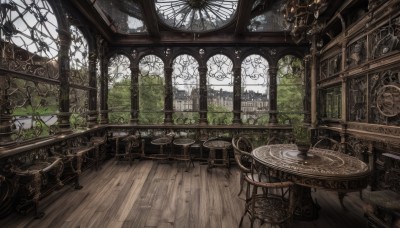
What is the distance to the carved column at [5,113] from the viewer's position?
2.40m

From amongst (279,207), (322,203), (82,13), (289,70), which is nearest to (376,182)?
(322,203)

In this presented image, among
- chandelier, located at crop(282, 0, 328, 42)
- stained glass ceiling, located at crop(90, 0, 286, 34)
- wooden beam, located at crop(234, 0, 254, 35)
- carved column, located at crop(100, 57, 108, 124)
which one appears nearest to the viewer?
chandelier, located at crop(282, 0, 328, 42)

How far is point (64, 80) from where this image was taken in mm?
3623

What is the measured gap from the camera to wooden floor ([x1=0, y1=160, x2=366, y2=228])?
7.81 ft

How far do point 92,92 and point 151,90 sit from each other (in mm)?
1431

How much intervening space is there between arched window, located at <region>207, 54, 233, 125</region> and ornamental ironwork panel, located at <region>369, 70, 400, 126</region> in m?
2.93

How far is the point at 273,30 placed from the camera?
191 inches

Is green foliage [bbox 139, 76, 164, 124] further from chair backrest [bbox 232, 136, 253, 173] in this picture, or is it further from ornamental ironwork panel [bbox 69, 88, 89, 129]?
chair backrest [bbox 232, 136, 253, 173]

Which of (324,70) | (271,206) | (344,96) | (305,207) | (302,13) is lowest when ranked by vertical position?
(305,207)

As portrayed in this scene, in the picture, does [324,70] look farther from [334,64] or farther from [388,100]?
[388,100]

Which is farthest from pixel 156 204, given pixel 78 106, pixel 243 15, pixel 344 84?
pixel 243 15

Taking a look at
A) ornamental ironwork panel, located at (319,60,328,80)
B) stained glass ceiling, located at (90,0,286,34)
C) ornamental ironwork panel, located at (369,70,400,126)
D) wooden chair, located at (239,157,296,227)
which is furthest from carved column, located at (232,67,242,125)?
wooden chair, located at (239,157,296,227)

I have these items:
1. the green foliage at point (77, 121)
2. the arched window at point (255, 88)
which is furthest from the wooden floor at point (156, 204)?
the arched window at point (255, 88)

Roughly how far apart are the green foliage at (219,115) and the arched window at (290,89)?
136cm
